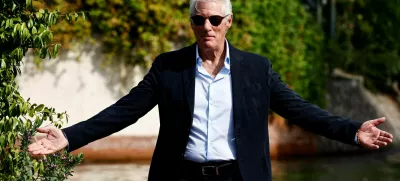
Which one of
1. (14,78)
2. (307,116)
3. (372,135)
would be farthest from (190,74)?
(14,78)

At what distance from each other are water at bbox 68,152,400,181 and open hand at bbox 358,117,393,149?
7331 millimetres

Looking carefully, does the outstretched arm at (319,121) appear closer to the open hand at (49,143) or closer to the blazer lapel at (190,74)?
the blazer lapel at (190,74)

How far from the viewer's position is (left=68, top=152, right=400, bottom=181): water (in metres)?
12.4

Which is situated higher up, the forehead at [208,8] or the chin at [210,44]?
the forehead at [208,8]

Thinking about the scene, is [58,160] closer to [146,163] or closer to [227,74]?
[227,74]

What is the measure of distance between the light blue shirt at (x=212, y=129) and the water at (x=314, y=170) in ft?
23.4

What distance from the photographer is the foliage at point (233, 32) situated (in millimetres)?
14086

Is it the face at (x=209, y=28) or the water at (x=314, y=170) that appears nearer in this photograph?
the face at (x=209, y=28)

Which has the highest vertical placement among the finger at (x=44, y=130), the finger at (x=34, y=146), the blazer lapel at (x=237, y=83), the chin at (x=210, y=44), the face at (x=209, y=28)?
the face at (x=209, y=28)

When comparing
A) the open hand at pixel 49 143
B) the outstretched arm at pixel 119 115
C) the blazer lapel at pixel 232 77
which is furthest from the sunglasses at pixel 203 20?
the open hand at pixel 49 143

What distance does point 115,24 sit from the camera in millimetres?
14117

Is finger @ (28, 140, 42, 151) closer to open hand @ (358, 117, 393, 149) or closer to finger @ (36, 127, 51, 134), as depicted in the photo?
finger @ (36, 127, 51, 134)

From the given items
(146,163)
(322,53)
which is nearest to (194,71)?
(146,163)

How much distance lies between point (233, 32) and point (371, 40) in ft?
17.7
